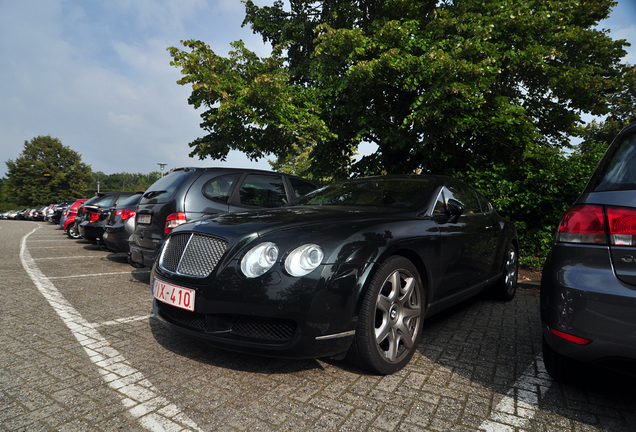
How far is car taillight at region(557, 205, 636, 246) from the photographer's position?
6.32ft

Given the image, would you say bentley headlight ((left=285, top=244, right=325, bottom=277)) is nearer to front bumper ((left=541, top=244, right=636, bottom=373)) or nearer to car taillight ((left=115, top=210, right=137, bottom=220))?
front bumper ((left=541, top=244, right=636, bottom=373))

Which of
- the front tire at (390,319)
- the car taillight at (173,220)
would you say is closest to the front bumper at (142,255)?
the car taillight at (173,220)

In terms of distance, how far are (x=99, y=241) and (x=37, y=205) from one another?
2661 inches

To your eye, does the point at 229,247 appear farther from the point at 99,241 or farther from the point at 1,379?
the point at 99,241

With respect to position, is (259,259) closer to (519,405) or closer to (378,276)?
(378,276)

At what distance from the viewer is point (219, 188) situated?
5.55 metres

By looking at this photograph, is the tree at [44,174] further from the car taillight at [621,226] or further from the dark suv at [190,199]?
the car taillight at [621,226]

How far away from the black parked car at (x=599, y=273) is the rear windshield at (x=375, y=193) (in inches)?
56.3

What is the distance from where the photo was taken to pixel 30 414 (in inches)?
82.9

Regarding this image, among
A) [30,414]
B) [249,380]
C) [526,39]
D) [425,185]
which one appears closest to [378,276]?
[249,380]

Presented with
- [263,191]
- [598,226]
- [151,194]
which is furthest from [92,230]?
[598,226]

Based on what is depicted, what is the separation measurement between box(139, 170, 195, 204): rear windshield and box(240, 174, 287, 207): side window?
0.80 meters

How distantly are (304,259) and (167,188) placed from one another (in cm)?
379

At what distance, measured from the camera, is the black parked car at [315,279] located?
235 cm
